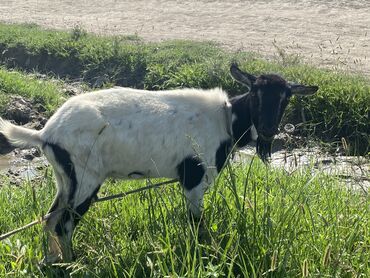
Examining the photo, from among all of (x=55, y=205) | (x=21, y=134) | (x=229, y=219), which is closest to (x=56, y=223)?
(x=55, y=205)

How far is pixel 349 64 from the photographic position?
12.2 m

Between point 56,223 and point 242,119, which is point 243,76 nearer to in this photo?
point 242,119

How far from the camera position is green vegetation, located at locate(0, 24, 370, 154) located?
904 cm

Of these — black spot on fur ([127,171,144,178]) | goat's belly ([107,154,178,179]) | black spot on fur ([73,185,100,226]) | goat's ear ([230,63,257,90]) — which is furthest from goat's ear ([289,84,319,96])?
black spot on fur ([73,185,100,226])

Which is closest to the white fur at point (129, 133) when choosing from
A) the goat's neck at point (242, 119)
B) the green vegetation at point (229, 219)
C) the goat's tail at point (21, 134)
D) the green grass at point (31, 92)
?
the goat's tail at point (21, 134)

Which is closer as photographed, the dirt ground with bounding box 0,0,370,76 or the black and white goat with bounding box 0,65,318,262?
the black and white goat with bounding box 0,65,318,262

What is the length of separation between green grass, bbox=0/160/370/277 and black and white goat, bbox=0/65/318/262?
20 cm

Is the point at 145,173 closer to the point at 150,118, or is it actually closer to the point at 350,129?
the point at 150,118

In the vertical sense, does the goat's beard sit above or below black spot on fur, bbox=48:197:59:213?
above

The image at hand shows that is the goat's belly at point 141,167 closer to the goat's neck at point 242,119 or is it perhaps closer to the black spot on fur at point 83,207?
the black spot on fur at point 83,207

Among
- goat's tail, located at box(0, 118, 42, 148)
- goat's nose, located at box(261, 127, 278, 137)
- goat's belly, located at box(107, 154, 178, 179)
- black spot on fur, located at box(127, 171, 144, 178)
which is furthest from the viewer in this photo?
goat's nose, located at box(261, 127, 278, 137)

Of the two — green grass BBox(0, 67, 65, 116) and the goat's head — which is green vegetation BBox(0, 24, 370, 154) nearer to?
green grass BBox(0, 67, 65, 116)

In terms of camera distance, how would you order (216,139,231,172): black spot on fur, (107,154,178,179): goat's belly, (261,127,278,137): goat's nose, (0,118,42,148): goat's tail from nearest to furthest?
(0,118,42,148): goat's tail
(107,154,178,179): goat's belly
(261,127,278,137): goat's nose
(216,139,231,172): black spot on fur

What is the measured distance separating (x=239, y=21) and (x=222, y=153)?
12116 millimetres
